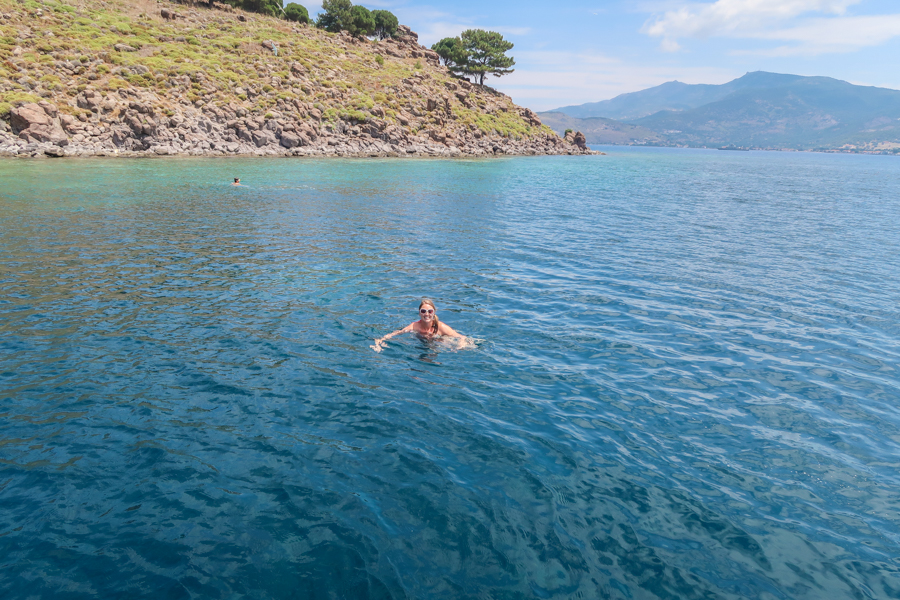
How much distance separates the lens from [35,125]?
54219 mm

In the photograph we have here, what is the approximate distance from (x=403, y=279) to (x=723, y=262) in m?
15.4

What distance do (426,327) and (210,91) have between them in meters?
76.9

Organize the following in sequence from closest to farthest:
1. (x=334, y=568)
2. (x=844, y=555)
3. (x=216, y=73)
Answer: (x=334, y=568) < (x=844, y=555) < (x=216, y=73)

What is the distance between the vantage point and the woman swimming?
12.3 metres

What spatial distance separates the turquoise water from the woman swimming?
14.2 inches

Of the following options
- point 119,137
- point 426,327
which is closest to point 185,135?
point 119,137

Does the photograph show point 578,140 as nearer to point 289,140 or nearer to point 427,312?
point 289,140

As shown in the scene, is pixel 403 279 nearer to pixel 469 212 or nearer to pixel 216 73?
pixel 469 212

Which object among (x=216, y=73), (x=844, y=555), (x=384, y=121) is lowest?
(x=844, y=555)

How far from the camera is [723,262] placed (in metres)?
22.9

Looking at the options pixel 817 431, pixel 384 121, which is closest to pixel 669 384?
pixel 817 431

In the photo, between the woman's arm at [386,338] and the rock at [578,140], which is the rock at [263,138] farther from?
the rock at [578,140]

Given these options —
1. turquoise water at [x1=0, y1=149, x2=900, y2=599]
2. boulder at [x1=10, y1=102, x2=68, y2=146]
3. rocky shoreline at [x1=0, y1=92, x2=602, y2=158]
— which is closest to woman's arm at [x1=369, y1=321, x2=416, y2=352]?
turquoise water at [x1=0, y1=149, x2=900, y2=599]

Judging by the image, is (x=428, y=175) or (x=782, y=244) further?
(x=428, y=175)
